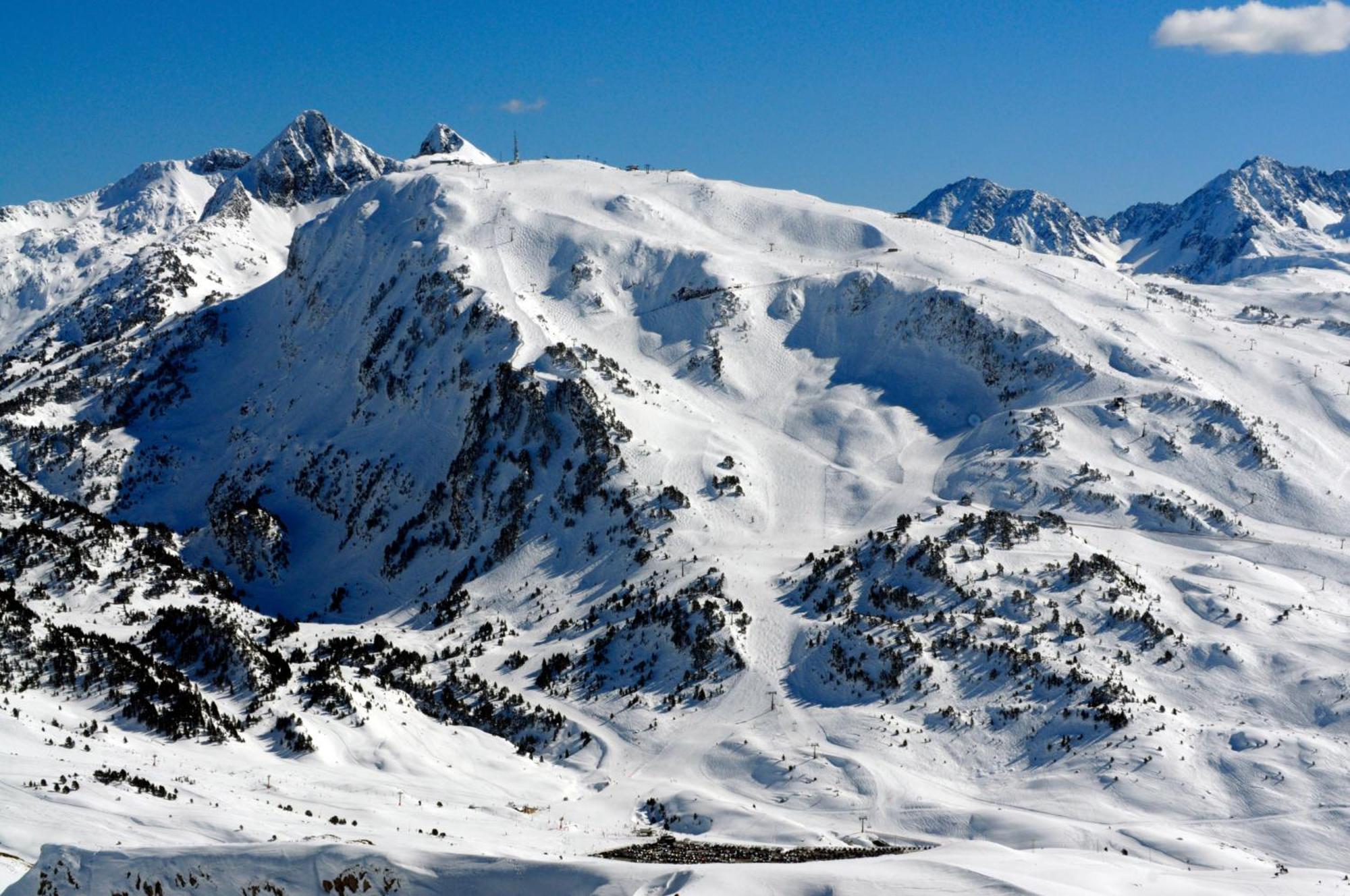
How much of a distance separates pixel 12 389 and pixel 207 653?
134882 mm

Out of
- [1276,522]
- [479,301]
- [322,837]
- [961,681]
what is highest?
[479,301]

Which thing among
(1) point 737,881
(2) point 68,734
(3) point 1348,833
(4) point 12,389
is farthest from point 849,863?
(4) point 12,389

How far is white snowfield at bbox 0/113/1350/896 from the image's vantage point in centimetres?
6475

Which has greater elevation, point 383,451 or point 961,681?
point 383,451

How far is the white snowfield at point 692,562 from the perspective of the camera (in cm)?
6475

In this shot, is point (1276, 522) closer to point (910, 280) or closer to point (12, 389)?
point (910, 280)

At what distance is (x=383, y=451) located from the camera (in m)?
139

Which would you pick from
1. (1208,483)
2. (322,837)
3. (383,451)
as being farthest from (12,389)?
(1208,483)

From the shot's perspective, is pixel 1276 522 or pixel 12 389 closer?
pixel 1276 522

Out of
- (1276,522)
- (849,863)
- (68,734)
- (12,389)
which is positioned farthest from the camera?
(12,389)

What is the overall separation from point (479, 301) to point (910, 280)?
188ft

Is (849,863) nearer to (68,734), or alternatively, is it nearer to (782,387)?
(68,734)

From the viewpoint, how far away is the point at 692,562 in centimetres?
10562

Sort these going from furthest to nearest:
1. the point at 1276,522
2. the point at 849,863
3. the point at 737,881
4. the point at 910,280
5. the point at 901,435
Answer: the point at 910,280 < the point at 901,435 < the point at 1276,522 < the point at 849,863 < the point at 737,881
